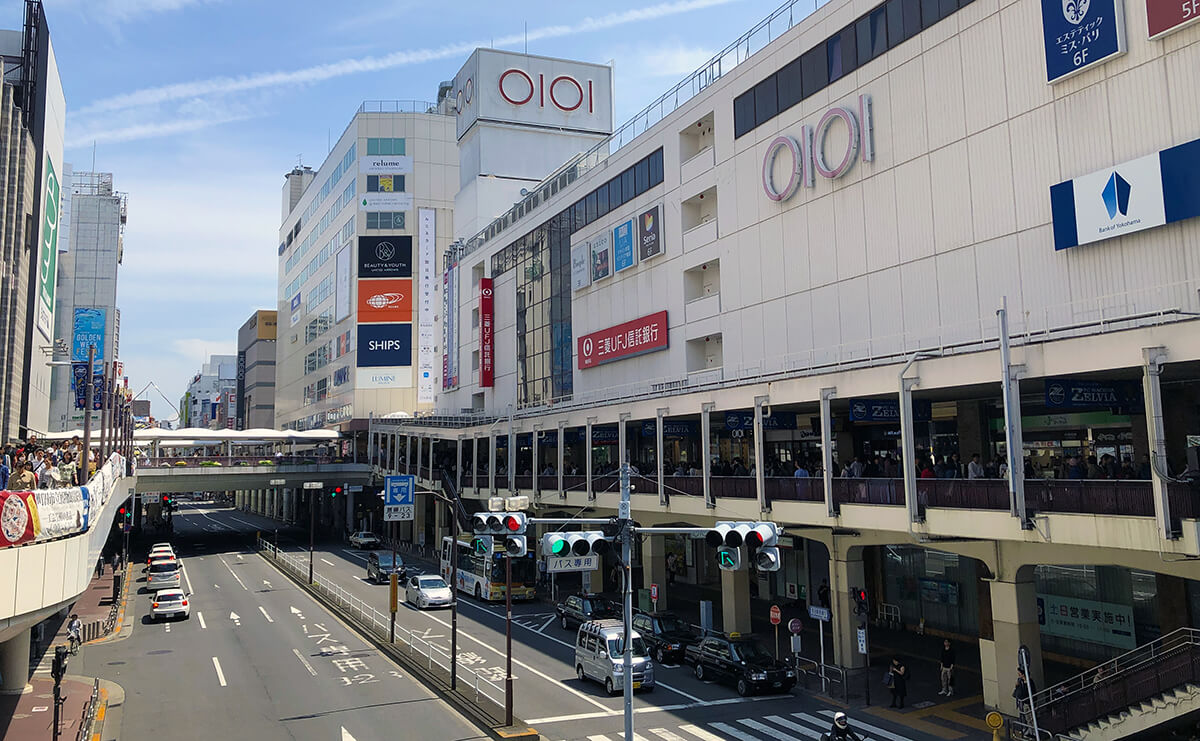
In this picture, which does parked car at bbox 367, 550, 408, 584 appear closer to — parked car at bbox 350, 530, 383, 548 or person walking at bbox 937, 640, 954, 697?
parked car at bbox 350, 530, 383, 548

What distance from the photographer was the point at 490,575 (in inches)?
1837

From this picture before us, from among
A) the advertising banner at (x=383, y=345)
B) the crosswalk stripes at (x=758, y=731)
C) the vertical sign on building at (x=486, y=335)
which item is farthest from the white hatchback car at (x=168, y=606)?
the advertising banner at (x=383, y=345)

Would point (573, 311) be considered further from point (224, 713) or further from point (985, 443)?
point (224, 713)

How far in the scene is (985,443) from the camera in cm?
3138

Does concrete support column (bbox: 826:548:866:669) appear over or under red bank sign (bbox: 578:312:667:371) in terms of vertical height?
under

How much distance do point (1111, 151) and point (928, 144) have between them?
22.4 feet

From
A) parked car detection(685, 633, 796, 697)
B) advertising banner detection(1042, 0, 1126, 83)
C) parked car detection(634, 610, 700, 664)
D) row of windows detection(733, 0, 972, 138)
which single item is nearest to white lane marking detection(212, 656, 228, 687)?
parked car detection(634, 610, 700, 664)

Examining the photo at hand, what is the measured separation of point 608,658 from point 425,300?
232 feet

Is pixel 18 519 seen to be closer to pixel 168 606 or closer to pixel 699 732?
pixel 699 732

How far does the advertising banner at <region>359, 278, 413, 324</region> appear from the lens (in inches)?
3770

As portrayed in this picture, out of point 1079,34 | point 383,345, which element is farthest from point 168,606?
point 383,345

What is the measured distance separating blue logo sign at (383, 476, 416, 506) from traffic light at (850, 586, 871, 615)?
911 inches

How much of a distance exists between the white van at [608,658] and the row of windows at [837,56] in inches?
907

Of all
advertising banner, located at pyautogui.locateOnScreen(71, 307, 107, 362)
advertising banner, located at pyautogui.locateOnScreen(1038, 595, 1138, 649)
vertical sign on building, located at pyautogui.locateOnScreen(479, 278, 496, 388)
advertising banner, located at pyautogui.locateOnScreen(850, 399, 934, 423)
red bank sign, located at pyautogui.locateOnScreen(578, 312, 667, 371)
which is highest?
advertising banner, located at pyautogui.locateOnScreen(71, 307, 107, 362)
